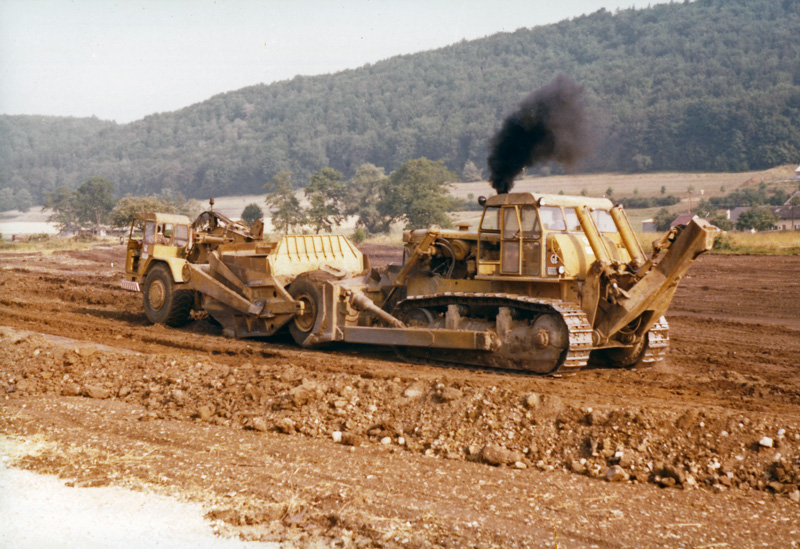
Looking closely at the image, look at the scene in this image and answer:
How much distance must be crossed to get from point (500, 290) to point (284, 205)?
4650 cm

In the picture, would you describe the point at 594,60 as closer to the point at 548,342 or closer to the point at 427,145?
the point at 427,145

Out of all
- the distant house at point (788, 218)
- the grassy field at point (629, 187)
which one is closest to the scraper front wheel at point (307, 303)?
the grassy field at point (629, 187)

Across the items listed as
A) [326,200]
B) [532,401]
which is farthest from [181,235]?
[326,200]

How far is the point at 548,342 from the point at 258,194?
105224 millimetres

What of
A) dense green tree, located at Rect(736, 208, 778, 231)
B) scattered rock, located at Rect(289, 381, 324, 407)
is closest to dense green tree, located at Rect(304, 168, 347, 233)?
dense green tree, located at Rect(736, 208, 778, 231)

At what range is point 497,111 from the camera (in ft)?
407

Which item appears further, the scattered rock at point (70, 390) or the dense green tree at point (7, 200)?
the dense green tree at point (7, 200)

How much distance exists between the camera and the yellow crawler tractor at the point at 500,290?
1062cm

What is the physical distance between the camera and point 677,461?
7297 millimetres

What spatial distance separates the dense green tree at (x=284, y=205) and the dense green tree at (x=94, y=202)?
46546 millimetres

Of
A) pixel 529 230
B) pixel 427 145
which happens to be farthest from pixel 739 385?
pixel 427 145

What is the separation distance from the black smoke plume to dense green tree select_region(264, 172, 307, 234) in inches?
1526

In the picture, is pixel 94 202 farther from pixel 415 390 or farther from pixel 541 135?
pixel 415 390

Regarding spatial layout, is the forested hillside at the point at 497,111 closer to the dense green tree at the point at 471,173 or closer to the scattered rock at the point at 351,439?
the dense green tree at the point at 471,173
